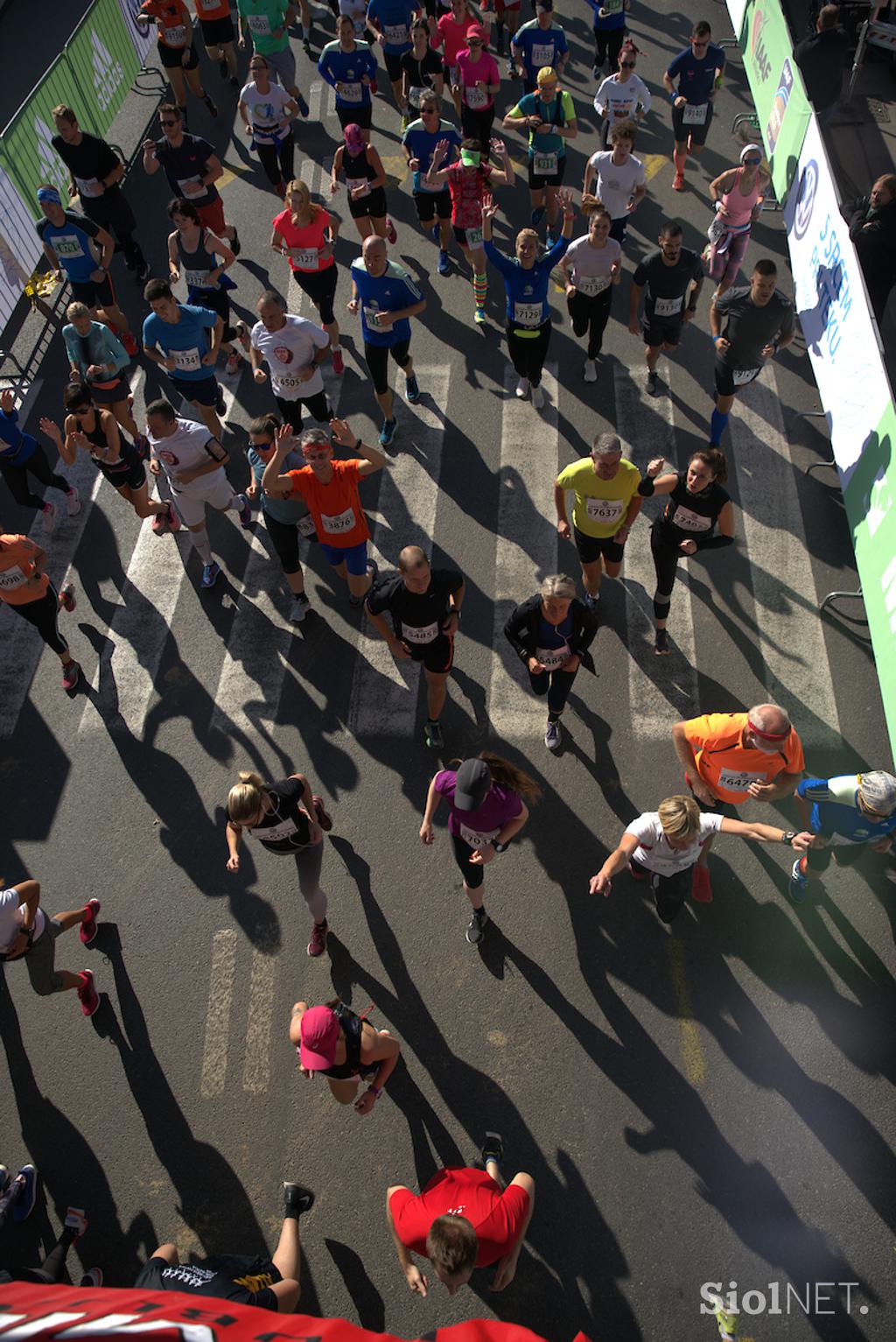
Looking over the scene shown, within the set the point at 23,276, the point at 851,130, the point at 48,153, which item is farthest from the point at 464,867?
the point at 851,130

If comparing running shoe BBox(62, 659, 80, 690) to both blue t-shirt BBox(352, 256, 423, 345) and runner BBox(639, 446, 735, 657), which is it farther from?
runner BBox(639, 446, 735, 657)

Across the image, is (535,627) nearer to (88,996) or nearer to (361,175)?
(88,996)

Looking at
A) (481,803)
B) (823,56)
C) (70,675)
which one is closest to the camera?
(481,803)

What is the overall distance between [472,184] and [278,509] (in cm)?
527

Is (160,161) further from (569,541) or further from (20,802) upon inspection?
(20,802)

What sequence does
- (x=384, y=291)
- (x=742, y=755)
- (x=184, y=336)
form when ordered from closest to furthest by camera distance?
(x=742, y=755)
(x=384, y=291)
(x=184, y=336)

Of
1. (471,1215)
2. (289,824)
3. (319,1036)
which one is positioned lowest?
(471,1215)

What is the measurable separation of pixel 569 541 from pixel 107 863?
515cm

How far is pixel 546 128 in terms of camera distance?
10.4 meters

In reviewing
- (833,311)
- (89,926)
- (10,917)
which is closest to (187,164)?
(833,311)

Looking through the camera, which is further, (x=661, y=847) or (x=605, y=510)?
(x=605, y=510)

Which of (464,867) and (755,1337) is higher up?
(464,867)

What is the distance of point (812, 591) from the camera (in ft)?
26.8

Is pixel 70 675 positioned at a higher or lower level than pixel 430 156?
lower
